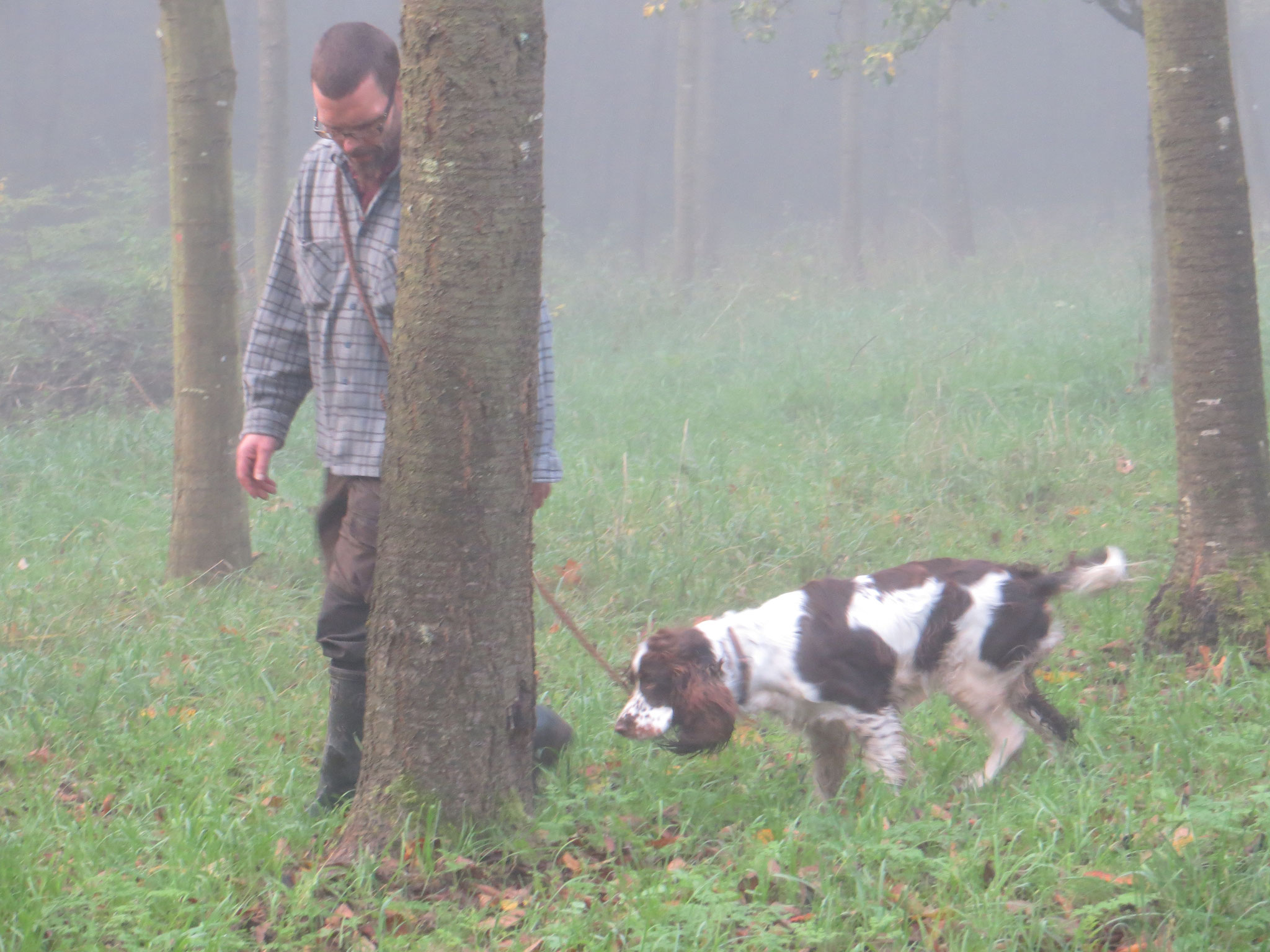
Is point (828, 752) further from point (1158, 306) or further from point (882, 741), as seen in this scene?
point (1158, 306)

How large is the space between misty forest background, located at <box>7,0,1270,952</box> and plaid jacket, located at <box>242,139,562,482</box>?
1.08 meters

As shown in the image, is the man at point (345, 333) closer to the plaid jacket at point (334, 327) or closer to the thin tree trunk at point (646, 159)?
the plaid jacket at point (334, 327)

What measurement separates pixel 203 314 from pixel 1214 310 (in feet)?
15.9

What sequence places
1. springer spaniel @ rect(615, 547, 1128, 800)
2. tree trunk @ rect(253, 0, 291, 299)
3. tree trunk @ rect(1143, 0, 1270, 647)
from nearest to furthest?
1. springer spaniel @ rect(615, 547, 1128, 800)
2. tree trunk @ rect(1143, 0, 1270, 647)
3. tree trunk @ rect(253, 0, 291, 299)

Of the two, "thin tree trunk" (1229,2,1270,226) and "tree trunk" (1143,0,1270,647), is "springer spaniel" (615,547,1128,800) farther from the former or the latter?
"thin tree trunk" (1229,2,1270,226)

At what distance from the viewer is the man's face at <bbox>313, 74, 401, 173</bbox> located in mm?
2924

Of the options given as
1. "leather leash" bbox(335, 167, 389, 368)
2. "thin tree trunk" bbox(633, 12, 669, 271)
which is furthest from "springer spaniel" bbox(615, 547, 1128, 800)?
"thin tree trunk" bbox(633, 12, 669, 271)

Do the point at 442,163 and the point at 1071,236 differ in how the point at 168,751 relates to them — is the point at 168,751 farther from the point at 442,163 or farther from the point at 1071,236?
the point at 1071,236

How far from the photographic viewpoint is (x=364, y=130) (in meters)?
2.98

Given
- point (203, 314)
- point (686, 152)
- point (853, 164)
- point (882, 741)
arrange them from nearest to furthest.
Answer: point (882, 741) → point (203, 314) → point (686, 152) → point (853, 164)

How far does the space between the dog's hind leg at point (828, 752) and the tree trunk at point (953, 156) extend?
59.3 ft

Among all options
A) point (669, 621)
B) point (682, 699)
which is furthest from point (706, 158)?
point (682, 699)

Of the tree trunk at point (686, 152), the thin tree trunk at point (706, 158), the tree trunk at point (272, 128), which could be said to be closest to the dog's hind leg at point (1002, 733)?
the tree trunk at point (272, 128)

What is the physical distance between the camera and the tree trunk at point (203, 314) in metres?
5.67
